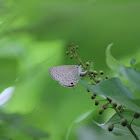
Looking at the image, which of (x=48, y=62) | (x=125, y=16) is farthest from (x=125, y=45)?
(x=48, y=62)

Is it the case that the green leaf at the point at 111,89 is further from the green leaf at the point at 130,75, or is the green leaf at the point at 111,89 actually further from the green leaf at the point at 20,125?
the green leaf at the point at 20,125

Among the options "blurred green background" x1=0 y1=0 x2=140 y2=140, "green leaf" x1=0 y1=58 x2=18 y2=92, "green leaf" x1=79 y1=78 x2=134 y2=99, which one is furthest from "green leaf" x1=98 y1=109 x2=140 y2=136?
"green leaf" x1=0 y1=58 x2=18 y2=92

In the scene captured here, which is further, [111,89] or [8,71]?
[8,71]

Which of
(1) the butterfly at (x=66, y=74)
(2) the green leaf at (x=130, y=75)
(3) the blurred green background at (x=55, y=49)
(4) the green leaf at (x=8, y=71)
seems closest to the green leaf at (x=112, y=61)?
(2) the green leaf at (x=130, y=75)

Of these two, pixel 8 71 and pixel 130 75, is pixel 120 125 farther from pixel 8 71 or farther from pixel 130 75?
pixel 8 71

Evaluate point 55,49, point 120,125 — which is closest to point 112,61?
point 120,125

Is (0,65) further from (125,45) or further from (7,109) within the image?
(125,45)
